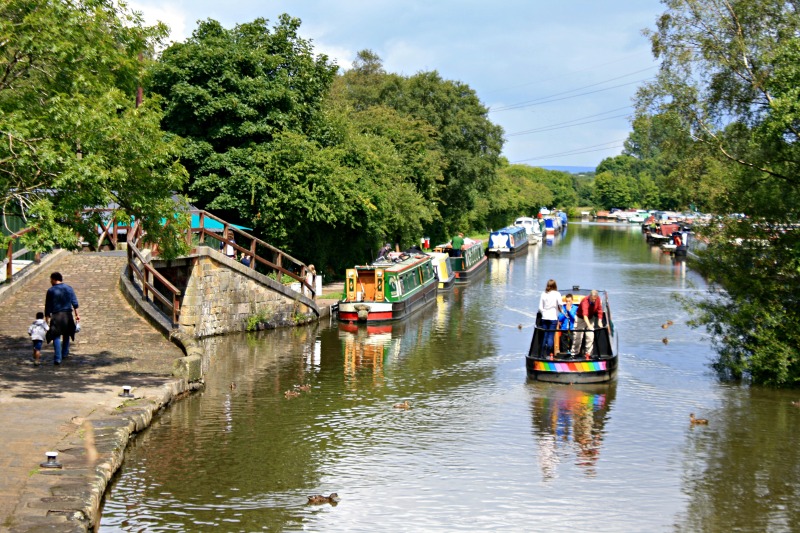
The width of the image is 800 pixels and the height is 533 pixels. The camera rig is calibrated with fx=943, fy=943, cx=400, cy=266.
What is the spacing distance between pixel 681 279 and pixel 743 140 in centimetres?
2714

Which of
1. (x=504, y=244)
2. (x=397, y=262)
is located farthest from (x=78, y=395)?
(x=504, y=244)

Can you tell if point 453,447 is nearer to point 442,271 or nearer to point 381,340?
point 381,340

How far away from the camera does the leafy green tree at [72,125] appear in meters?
14.7

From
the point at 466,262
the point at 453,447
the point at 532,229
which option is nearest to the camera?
the point at 453,447

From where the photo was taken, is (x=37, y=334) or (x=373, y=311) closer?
(x=37, y=334)

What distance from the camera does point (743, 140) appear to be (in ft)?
68.8

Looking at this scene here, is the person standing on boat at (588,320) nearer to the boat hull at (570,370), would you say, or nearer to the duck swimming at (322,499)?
the boat hull at (570,370)

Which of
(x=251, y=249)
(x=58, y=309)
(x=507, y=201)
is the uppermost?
(x=507, y=201)

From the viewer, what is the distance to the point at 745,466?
48.5 ft

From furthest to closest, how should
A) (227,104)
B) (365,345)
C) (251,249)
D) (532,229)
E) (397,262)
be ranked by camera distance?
(532,229), (397,262), (227,104), (251,249), (365,345)

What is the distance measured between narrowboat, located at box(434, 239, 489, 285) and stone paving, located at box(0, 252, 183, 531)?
2166 centimetres

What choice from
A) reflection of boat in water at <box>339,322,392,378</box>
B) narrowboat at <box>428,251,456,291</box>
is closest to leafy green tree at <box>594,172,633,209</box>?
narrowboat at <box>428,251,456,291</box>

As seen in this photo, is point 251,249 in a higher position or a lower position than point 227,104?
lower

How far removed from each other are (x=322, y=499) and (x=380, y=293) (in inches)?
715
